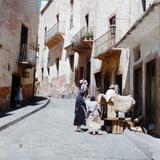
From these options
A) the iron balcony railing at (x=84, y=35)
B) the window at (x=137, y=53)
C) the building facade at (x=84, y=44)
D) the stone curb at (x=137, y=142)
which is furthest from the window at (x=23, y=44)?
the stone curb at (x=137, y=142)

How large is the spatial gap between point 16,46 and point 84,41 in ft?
20.0

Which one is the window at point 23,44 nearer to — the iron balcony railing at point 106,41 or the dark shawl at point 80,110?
the iron balcony railing at point 106,41

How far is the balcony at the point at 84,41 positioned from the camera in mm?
25922

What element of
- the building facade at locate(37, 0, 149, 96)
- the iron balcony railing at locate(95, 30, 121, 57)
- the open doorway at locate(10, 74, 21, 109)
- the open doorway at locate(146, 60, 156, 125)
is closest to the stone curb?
the open doorway at locate(146, 60, 156, 125)

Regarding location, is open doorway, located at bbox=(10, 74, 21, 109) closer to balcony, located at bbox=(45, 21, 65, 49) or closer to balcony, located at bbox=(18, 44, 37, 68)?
balcony, located at bbox=(18, 44, 37, 68)

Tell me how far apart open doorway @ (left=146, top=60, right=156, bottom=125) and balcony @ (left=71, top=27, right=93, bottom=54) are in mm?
12715

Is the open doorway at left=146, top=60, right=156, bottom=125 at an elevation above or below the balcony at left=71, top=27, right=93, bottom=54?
below

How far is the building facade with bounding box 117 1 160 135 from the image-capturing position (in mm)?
11523

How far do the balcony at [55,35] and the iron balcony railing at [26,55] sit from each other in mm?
11090

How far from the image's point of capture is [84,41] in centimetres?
2586

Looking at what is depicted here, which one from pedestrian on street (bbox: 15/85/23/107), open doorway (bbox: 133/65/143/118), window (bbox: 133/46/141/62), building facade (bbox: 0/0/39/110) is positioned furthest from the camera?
pedestrian on street (bbox: 15/85/23/107)

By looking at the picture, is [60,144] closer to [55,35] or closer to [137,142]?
[137,142]

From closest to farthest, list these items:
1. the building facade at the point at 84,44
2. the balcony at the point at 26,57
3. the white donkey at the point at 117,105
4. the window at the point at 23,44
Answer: the white donkey at the point at 117,105, the building facade at the point at 84,44, the balcony at the point at 26,57, the window at the point at 23,44

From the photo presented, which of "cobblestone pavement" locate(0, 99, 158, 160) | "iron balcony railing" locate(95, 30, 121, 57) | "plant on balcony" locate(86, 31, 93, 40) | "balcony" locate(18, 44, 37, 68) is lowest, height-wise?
"cobblestone pavement" locate(0, 99, 158, 160)
